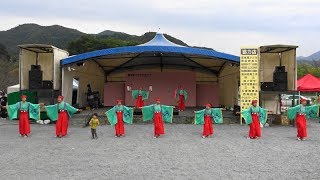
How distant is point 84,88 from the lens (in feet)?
80.7

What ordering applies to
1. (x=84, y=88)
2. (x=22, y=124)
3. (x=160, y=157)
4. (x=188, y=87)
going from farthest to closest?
(x=188, y=87), (x=84, y=88), (x=22, y=124), (x=160, y=157)

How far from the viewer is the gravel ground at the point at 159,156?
823 cm

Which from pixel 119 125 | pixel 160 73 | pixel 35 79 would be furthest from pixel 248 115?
pixel 160 73

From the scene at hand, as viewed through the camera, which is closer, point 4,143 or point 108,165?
point 108,165

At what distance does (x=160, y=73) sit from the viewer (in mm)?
26328

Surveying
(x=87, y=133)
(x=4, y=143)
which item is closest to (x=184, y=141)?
(x=87, y=133)

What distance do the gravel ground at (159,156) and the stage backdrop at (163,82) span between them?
10.4m

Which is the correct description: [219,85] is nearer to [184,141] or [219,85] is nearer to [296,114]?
[296,114]

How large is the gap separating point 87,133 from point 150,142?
3352mm

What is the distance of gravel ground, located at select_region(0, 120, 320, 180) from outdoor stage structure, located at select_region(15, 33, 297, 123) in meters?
4.12

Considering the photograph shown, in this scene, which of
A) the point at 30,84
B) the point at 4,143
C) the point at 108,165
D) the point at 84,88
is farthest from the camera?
the point at 84,88

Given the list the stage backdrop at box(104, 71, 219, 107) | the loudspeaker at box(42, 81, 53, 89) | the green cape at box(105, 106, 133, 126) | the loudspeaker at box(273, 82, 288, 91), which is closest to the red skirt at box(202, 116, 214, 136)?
the green cape at box(105, 106, 133, 126)

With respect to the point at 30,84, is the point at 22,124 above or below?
below

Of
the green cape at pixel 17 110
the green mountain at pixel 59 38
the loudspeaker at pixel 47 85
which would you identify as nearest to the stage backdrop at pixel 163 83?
the loudspeaker at pixel 47 85
